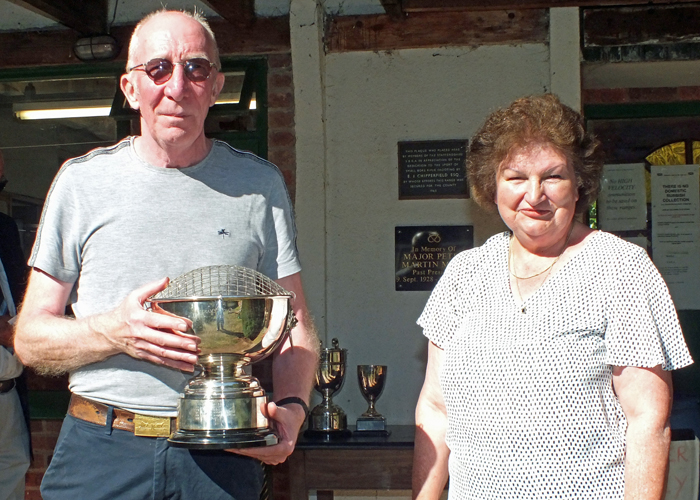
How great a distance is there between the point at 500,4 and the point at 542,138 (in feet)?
8.01

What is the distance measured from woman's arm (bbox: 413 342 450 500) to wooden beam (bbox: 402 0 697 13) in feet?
8.46

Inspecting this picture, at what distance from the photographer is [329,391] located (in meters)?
4.26

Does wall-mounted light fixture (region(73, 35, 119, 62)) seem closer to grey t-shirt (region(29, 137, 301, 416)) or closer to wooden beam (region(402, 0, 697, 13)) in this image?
wooden beam (region(402, 0, 697, 13))

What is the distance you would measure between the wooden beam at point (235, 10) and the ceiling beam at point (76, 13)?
0.74m

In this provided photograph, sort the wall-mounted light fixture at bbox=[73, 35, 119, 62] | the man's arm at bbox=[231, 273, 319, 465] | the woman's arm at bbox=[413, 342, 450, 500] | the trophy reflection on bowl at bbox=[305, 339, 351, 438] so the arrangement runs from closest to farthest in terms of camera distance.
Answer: the man's arm at bbox=[231, 273, 319, 465], the woman's arm at bbox=[413, 342, 450, 500], the trophy reflection on bowl at bbox=[305, 339, 351, 438], the wall-mounted light fixture at bbox=[73, 35, 119, 62]

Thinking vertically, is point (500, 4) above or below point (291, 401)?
above

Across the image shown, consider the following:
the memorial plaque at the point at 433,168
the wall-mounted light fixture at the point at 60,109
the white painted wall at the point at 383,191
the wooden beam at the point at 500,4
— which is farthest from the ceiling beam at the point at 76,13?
the memorial plaque at the point at 433,168

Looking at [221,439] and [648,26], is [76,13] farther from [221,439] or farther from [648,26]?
[221,439]

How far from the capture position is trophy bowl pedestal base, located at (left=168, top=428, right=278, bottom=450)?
168 cm

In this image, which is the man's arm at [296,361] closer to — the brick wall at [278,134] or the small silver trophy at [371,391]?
the small silver trophy at [371,391]

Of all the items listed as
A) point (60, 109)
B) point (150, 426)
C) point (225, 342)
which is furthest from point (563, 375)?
point (60, 109)

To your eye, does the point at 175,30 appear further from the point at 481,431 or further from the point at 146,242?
the point at 481,431

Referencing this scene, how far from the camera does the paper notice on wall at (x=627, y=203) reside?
5156mm

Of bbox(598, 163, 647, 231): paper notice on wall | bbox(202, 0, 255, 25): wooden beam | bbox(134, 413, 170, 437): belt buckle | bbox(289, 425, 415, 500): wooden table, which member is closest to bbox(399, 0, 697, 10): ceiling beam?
bbox(202, 0, 255, 25): wooden beam
